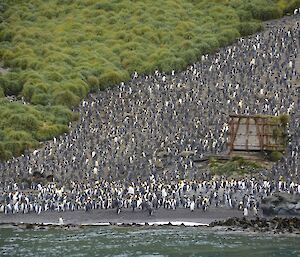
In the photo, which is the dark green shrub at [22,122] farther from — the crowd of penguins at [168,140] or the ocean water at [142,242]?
the ocean water at [142,242]

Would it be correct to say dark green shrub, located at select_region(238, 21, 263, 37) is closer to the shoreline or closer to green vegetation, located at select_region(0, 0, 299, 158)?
green vegetation, located at select_region(0, 0, 299, 158)

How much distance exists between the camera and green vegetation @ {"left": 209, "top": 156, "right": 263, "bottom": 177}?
5775 cm

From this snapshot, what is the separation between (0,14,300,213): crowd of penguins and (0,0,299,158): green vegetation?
178 cm

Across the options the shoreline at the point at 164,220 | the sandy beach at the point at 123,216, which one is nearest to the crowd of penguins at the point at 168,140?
the sandy beach at the point at 123,216

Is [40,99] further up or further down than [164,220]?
further up

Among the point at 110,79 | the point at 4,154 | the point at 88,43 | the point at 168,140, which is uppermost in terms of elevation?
the point at 88,43

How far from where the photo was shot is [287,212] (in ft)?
157

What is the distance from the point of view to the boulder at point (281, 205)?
47.8m

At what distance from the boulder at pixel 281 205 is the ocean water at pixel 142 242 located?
4.46 metres

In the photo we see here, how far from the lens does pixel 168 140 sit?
210ft

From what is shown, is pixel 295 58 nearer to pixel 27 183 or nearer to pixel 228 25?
pixel 228 25

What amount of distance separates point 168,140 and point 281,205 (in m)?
17.3

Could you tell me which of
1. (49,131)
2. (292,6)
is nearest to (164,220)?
(49,131)

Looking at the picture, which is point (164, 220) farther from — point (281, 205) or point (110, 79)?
point (110, 79)
